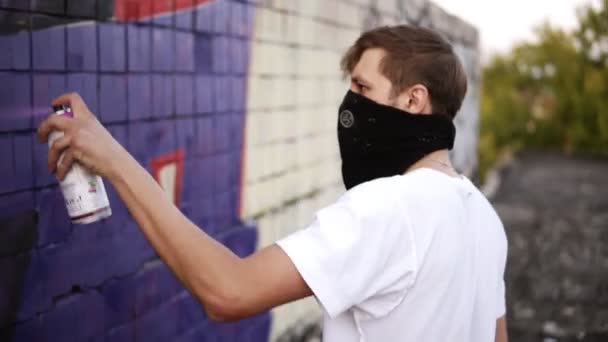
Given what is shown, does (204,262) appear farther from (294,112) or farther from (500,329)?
(294,112)

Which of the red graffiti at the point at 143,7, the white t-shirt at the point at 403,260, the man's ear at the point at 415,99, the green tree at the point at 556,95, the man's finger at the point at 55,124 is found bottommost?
the green tree at the point at 556,95

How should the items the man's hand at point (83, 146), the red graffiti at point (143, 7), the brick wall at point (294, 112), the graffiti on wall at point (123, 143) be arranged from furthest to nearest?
the brick wall at point (294, 112)
the red graffiti at point (143, 7)
the graffiti on wall at point (123, 143)
the man's hand at point (83, 146)

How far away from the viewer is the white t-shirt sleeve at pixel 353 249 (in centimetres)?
180

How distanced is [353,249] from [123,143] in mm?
1394

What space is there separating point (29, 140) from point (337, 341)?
108 centimetres

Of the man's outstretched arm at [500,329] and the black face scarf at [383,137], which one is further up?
the black face scarf at [383,137]

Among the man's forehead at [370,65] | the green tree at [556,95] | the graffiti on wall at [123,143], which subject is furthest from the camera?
the green tree at [556,95]

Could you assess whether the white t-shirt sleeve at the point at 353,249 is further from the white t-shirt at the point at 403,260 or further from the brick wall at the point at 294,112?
Result: the brick wall at the point at 294,112

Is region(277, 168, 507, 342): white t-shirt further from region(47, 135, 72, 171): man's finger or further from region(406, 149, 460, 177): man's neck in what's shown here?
region(47, 135, 72, 171): man's finger

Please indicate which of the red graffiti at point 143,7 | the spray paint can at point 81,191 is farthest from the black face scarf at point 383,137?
the red graffiti at point 143,7

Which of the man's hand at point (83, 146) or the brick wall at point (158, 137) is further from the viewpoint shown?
the brick wall at point (158, 137)

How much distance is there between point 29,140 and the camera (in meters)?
2.44

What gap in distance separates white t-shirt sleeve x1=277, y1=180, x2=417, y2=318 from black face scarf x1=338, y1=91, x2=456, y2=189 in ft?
1.01

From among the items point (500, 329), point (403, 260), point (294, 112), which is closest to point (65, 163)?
point (403, 260)
